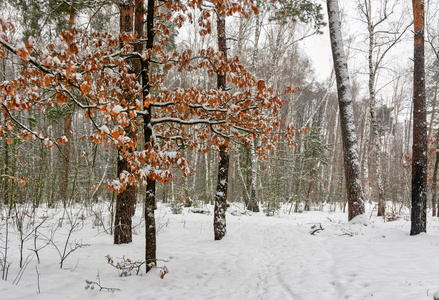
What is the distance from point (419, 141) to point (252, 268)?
496 cm

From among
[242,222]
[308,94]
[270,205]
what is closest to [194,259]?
[242,222]

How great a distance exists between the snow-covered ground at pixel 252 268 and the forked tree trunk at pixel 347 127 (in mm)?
608

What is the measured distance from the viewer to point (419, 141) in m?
5.91

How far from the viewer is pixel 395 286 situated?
3199 millimetres

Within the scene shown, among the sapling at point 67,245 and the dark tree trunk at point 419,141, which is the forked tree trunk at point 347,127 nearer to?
the dark tree trunk at point 419,141

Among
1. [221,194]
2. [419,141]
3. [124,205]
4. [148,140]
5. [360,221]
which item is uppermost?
[419,141]

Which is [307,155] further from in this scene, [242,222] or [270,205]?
[242,222]

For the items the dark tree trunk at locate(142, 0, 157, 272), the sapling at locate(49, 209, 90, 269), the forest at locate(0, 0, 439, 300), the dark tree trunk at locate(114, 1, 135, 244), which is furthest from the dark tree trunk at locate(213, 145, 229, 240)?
the sapling at locate(49, 209, 90, 269)

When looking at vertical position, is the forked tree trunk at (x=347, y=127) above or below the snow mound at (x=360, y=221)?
above

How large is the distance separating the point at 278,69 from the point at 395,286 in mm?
15870

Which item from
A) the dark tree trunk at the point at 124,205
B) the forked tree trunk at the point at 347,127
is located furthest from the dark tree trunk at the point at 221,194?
the forked tree trunk at the point at 347,127

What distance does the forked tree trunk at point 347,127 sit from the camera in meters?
7.30

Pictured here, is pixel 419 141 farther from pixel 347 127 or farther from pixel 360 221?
pixel 360 221

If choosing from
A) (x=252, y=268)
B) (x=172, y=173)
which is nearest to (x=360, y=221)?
(x=252, y=268)
